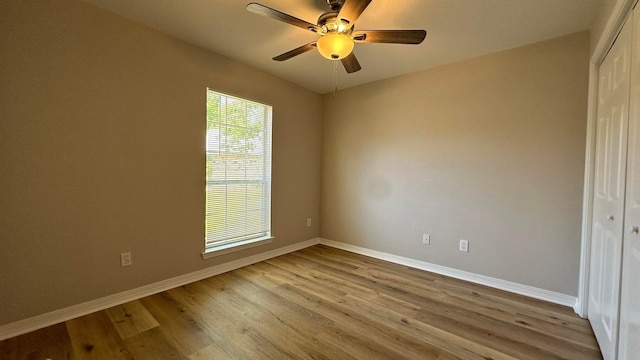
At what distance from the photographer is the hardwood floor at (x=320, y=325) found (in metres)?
1.69

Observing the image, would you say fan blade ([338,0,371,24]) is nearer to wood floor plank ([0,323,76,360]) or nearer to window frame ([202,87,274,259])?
window frame ([202,87,274,259])

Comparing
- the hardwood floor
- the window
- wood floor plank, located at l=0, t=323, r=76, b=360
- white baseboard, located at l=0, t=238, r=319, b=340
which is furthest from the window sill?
wood floor plank, located at l=0, t=323, r=76, b=360

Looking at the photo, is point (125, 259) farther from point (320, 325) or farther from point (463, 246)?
point (463, 246)

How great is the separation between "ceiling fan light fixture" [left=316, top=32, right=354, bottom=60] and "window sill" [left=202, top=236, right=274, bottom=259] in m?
2.32

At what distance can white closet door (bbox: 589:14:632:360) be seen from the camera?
149cm

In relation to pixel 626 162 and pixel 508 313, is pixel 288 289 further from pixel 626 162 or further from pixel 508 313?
pixel 626 162

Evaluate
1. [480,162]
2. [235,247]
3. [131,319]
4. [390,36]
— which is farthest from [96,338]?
[480,162]

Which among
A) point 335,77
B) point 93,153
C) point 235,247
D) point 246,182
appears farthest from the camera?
point 335,77

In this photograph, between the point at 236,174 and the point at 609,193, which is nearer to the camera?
the point at 609,193

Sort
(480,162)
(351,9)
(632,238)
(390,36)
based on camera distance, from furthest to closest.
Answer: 1. (480,162)
2. (390,36)
3. (351,9)
4. (632,238)

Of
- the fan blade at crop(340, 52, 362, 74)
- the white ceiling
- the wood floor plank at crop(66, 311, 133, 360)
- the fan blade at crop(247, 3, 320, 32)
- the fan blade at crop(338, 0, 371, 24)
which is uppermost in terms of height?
the white ceiling

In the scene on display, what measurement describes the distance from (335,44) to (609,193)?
6.56 feet

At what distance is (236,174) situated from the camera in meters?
3.16

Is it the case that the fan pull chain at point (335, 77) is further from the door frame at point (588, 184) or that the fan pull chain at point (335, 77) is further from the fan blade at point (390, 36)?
the door frame at point (588, 184)
